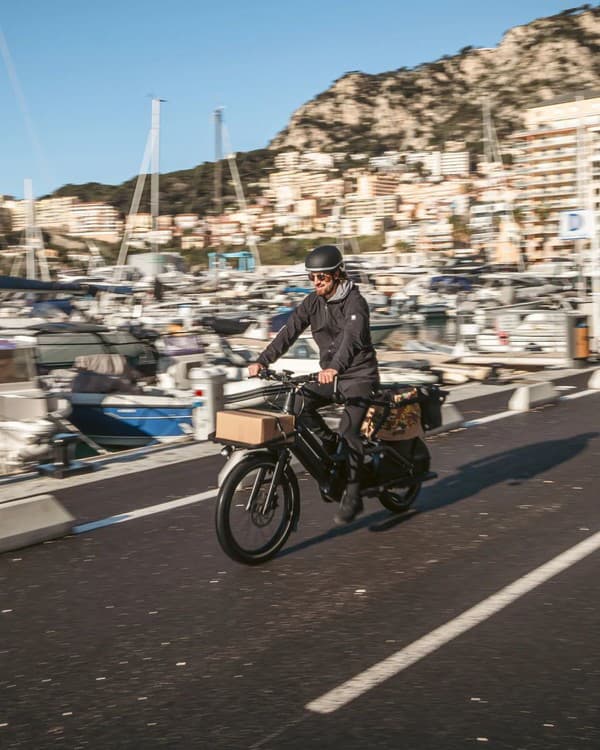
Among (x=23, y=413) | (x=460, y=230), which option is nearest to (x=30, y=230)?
(x=23, y=413)

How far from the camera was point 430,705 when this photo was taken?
396 centimetres

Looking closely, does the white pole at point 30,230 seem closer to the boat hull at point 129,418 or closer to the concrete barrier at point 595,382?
the boat hull at point 129,418

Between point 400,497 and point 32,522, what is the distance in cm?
261

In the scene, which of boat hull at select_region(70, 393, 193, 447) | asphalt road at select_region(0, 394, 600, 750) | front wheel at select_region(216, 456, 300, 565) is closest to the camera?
asphalt road at select_region(0, 394, 600, 750)

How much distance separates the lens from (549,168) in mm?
145125

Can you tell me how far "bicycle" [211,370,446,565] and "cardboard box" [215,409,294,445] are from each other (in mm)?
30

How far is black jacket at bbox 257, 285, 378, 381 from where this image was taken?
6.38 m

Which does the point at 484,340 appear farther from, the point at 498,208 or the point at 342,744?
the point at 498,208

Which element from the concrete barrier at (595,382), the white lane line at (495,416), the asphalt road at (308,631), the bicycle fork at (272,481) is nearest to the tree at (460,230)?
the concrete barrier at (595,382)

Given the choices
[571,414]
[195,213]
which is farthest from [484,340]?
[195,213]

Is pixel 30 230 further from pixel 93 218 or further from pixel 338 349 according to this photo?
pixel 93 218

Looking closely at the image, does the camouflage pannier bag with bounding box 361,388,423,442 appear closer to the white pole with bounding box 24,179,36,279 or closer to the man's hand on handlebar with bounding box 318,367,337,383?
the man's hand on handlebar with bounding box 318,367,337,383

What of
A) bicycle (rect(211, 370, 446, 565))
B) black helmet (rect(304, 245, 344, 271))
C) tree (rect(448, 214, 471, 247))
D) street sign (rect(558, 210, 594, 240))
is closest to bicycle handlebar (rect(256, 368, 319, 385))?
bicycle (rect(211, 370, 446, 565))

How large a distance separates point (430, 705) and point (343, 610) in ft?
4.21
